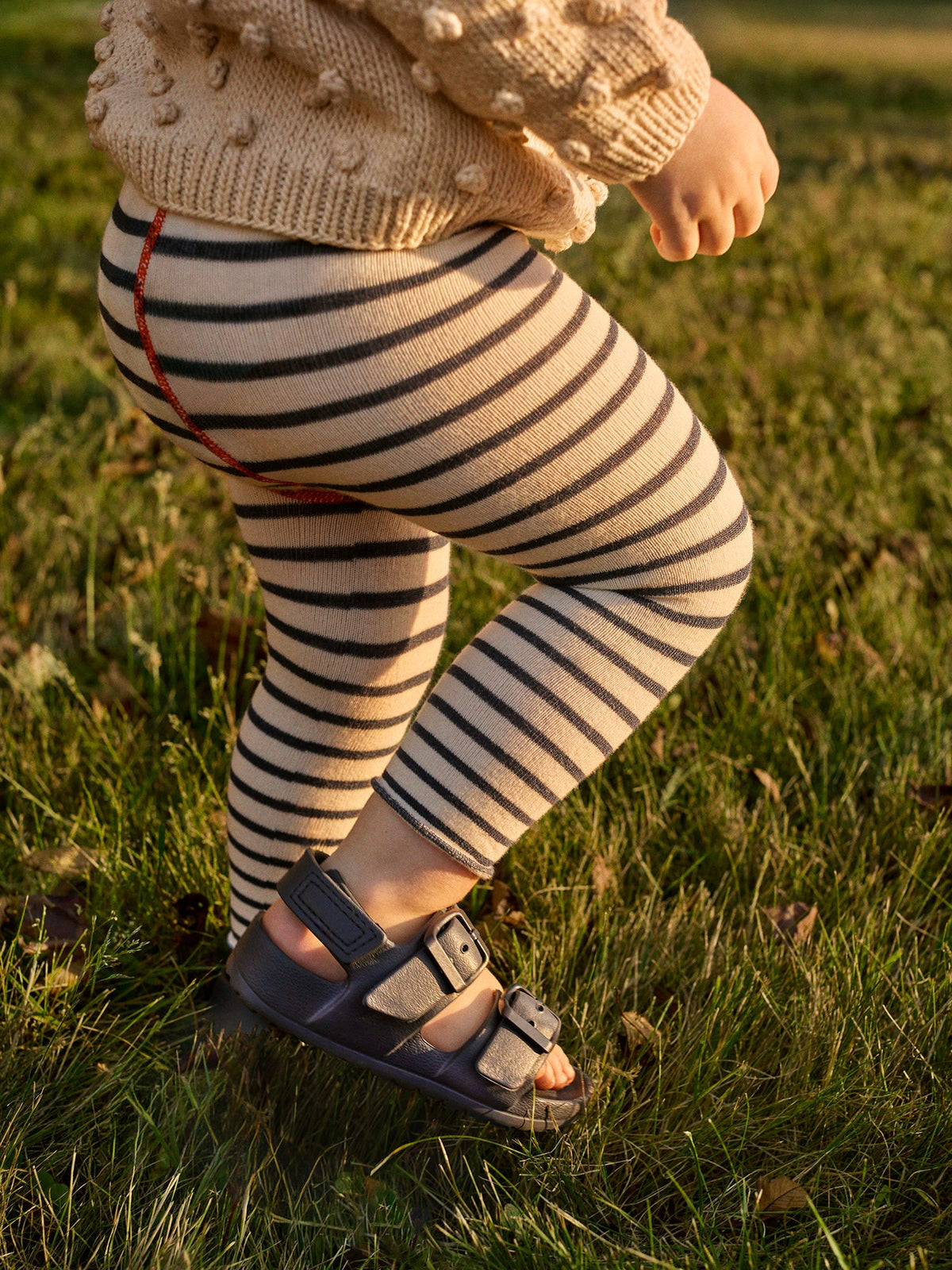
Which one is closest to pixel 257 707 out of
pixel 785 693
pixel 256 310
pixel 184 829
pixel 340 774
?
pixel 340 774

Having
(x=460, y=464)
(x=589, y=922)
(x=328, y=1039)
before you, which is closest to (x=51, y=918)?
(x=328, y=1039)

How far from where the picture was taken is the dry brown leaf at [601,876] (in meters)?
1.88

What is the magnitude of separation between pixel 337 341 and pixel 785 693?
141 centimetres

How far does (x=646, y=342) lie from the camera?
402 centimetres

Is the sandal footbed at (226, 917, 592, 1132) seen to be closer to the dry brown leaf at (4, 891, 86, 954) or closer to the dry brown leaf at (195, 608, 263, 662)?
the dry brown leaf at (4, 891, 86, 954)

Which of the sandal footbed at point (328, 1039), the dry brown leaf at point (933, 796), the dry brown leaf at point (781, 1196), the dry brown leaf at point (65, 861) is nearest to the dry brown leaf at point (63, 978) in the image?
the dry brown leaf at point (65, 861)

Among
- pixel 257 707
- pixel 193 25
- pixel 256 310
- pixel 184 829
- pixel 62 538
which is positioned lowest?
pixel 62 538

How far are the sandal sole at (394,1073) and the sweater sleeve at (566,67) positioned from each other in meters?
0.98

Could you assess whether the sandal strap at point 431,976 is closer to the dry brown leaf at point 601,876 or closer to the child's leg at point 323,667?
the child's leg at point 323,667

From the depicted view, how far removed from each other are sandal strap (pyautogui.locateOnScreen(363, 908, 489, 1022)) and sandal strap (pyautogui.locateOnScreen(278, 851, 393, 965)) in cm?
4

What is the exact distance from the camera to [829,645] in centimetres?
242

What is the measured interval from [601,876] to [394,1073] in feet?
1.84

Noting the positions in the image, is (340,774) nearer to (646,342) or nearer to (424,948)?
(424,948)

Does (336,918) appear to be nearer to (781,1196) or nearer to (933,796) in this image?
(781,1196)
